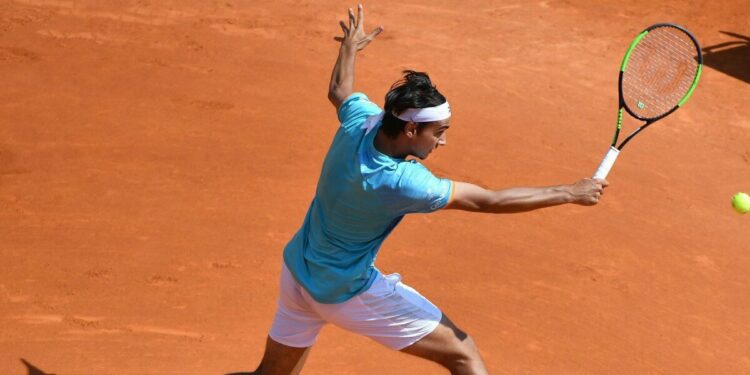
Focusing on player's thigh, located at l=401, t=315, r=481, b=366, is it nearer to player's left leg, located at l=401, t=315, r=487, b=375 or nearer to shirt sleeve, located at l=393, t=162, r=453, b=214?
player's left leg, located at l=401, t=315, r=487, b=375

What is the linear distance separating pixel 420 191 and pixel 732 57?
8.77 metres

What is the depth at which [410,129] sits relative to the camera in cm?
426

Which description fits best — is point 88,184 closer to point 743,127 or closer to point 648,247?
point 648,247

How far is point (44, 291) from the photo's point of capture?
6371 mm

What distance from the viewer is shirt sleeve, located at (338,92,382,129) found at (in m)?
4.52

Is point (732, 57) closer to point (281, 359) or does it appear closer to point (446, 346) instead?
point (446, 346)

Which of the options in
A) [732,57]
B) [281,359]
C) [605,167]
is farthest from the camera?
[732,57]

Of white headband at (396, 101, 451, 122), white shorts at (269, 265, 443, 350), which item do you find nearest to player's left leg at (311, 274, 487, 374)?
white shorts at (269, 265, 443, 350)

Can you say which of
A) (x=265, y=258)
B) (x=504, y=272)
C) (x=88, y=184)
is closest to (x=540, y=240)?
(x=504, y=272)

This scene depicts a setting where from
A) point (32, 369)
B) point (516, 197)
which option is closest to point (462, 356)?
point (516, 197)

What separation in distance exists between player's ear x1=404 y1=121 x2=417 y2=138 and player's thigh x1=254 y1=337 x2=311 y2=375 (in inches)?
52.9

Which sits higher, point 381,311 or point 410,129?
point 410,129

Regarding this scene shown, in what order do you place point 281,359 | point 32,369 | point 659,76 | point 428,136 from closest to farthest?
point 428,136
point 281,359
point 32,369
point 659,76

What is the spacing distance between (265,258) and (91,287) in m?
1.20
